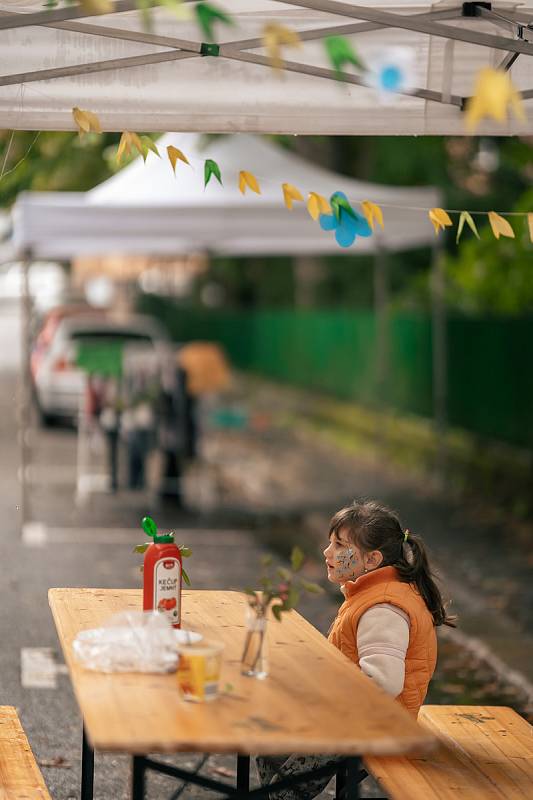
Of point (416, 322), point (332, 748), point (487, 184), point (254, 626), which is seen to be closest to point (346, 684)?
point (254, 626)

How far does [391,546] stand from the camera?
4441mm

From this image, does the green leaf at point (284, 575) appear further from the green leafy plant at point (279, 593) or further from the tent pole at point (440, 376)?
the tent pole at point (440, 376)

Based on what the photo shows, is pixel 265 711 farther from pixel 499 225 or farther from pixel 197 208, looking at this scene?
pixel 197 208

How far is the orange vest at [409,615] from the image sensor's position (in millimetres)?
4285

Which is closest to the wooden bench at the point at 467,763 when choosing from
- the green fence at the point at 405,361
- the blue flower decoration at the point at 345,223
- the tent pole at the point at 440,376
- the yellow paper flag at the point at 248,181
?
the blue flower decoration at the point at 345,223

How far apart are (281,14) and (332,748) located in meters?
2.88

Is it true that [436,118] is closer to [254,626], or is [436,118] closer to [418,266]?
[254,626]

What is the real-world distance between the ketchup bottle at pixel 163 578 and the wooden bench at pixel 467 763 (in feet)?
2.49

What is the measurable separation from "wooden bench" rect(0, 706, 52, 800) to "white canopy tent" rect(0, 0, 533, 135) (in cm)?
212

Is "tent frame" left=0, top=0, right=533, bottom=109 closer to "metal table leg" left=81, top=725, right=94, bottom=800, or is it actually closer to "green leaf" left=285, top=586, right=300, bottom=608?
"green leaf" left=285, top=586, right=300, bottom=608

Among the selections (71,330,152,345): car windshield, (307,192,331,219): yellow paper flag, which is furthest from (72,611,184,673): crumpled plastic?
(71,330,152,345): car windshield

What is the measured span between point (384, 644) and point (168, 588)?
2.09ft

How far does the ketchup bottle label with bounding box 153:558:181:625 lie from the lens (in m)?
4.25

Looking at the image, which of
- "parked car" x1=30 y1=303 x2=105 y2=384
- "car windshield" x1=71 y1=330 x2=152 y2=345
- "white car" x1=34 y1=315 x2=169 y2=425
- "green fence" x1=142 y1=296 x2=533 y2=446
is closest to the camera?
"green fence" x1=142 y1=296 x2=533 y2=446
